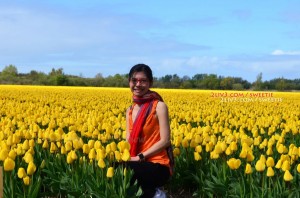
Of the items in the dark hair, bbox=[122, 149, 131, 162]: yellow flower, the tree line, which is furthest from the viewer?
the tree line

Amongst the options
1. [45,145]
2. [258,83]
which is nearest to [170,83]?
[258,83]

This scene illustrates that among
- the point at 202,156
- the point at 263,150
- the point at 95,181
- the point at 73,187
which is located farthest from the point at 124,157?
the point at 263,150

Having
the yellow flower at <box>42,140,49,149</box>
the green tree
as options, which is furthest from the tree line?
the yellow flower at <box>42,140,49,149</box>

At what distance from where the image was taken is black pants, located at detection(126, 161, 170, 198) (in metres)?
4.96

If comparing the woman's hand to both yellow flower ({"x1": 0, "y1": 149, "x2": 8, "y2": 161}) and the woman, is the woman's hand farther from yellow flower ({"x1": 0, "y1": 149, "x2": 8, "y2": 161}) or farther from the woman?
yellow flower ({"x1": 0, "y1": 149, "x2": 8, "y2": 161})

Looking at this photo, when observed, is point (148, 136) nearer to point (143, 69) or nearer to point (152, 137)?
point (152, 137)

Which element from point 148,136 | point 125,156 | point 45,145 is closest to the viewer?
point 125,156

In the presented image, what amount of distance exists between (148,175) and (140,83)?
3.47ft

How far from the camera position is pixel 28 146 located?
551 cm

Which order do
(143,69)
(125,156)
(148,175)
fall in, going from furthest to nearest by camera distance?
(143,69), (148,175), (125,156)

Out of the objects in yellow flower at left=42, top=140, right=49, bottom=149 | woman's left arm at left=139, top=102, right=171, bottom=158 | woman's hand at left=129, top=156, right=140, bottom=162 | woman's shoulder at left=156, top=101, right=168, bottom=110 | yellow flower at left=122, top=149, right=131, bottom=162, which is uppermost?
woman's shoulder at left=156, top=101, right=168, bottom=110

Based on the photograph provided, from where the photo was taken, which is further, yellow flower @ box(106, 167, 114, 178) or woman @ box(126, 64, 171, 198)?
woman @ box(126, 64, 171, 198)

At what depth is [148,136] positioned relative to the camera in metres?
5.21

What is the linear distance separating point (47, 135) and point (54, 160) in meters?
0.48
